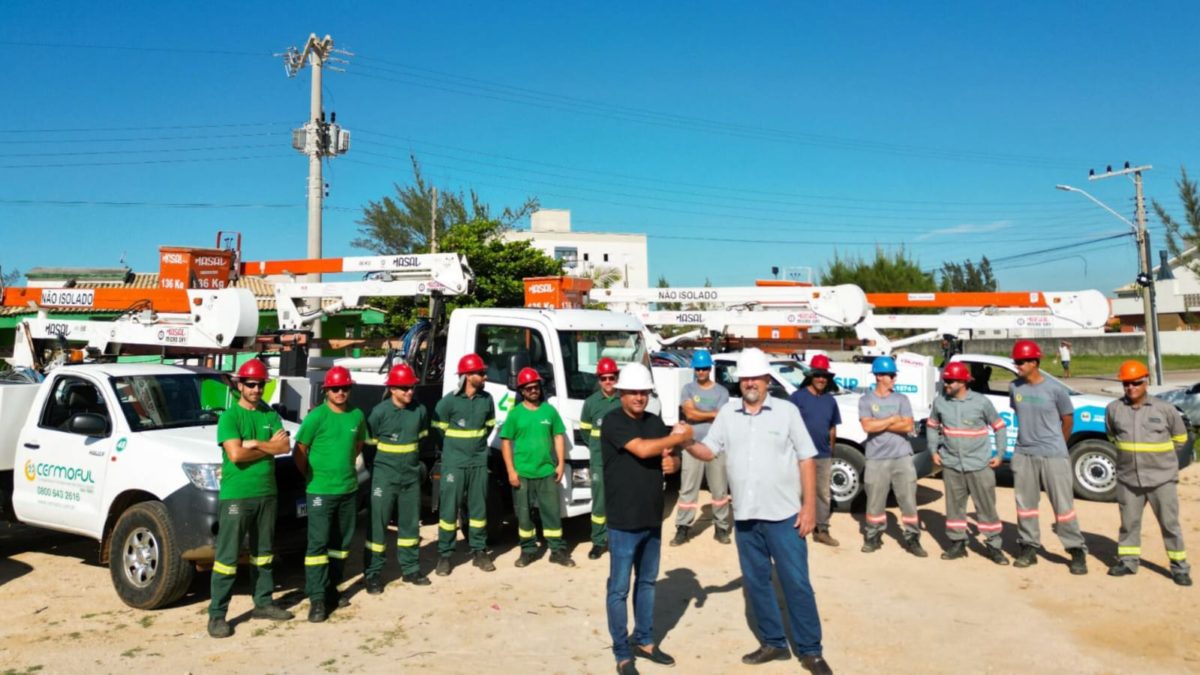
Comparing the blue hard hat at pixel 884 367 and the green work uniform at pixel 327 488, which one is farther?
the blue hard hat at pixel 884 367

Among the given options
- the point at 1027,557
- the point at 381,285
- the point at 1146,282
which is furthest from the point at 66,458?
the point at 1146,282

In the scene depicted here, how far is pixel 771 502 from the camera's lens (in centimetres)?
498

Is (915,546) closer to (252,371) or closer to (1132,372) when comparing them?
(1132,372)

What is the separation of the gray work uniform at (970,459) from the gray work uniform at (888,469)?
32cm

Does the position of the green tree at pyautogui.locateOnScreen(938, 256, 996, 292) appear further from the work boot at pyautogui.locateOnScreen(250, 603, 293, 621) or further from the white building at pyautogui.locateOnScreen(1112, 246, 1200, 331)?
the work boot at pyautogui.locateOnScreen(250, 603, 293, 621)

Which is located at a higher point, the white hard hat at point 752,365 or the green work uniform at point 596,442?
the white hard hat at point 752,365

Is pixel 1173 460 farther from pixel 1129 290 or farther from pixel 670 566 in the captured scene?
pixel 1129 290

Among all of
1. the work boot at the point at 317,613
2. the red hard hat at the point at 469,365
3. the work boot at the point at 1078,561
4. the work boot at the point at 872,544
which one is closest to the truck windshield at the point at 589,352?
the red hard hat at the point at 469,365

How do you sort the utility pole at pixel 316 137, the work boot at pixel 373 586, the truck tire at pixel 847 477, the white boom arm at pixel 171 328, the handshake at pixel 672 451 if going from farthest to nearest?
the utility pole at pixel 316 137, the truck tire at pixel 847 477, the white boom arm at pixel 171 328, the work boot at pixel 373 586, the handshake at pixel 672 451

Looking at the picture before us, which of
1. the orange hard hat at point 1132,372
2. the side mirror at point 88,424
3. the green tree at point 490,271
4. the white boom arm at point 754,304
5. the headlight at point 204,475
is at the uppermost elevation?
the green tree at point 490,271

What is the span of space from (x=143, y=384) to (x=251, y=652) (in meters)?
2.84

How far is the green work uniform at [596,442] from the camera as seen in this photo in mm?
7633

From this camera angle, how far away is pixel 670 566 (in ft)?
24.7

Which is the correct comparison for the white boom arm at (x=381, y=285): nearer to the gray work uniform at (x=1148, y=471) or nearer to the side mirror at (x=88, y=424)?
the side mirror at (x=88, y=424)
